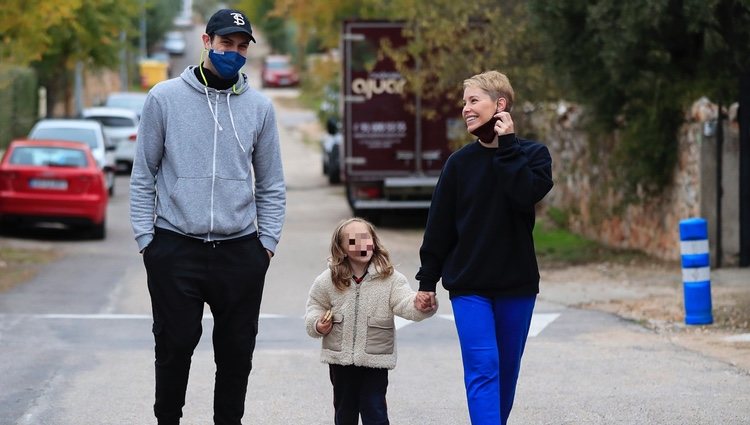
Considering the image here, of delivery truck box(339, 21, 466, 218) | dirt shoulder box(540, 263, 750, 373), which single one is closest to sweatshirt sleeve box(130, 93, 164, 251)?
dirt shoulder box(540, 263, 750, 373)

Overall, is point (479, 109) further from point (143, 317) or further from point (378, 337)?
point (143, 317)

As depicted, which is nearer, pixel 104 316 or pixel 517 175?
pixel 517 175

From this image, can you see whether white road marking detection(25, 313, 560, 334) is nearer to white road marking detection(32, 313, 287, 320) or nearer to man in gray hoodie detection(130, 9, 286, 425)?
white road marking detection(32, 313, 287, 320)

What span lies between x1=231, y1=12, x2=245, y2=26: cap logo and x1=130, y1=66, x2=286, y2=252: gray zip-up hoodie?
253mm

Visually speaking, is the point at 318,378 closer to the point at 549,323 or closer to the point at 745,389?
the point at 745,389

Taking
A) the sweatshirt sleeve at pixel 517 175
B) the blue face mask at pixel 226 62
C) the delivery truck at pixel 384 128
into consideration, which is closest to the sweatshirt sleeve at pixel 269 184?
the blue face mask at pixel 226 62

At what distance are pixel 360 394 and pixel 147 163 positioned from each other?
143 cm

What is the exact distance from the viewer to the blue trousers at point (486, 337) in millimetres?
5770

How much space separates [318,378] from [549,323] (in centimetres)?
357

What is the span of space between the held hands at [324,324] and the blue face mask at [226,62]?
1.15m

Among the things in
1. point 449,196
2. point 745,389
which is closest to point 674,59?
point 745,389

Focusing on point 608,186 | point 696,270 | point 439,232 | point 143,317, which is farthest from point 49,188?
point 439,232

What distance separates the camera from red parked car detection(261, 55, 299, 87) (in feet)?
237

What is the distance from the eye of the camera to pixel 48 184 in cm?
1942
